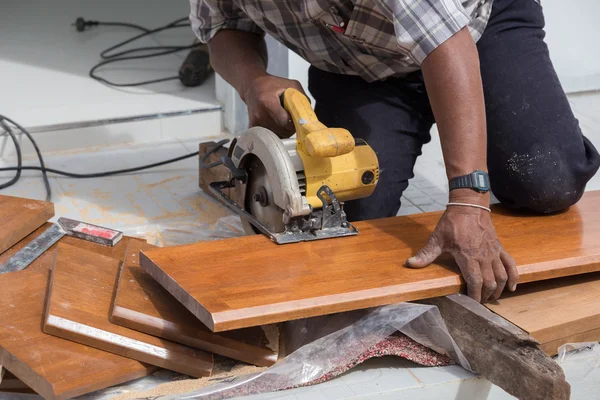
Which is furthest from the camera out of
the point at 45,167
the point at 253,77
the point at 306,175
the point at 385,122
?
the point at 45,167

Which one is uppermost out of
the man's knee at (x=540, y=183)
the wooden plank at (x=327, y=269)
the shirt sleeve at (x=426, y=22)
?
the shirt sleeve at (x=426, y=22)

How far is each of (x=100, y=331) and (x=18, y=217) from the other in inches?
32.7

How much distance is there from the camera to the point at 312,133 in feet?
7.53

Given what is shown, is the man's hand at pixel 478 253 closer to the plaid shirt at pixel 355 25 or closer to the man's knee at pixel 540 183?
the plaid shirt at pixel 355 25

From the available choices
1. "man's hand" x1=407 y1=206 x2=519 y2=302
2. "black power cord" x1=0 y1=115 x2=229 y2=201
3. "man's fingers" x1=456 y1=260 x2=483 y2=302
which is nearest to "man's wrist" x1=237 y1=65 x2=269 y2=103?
"black power cord" x1=0 y1=115 x2=229 y2=201

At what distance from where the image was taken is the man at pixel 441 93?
2156 mm

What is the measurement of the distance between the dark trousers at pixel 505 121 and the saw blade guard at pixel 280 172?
23.4 inches

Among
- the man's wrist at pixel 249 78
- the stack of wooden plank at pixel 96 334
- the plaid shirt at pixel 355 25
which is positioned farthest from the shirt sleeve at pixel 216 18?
the stack of wooden plank at pixel 96 334

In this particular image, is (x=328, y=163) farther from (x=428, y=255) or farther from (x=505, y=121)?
(x=505, y=121)

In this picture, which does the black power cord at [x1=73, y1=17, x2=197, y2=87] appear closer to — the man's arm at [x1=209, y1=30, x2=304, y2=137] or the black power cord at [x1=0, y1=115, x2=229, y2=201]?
the black power cord at [x1=0, y1=115, x2=229, y2=201]

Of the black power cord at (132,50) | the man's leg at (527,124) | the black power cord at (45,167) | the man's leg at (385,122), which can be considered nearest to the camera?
the man's leg at (527,124)

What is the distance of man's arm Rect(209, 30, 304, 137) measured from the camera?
262 cm

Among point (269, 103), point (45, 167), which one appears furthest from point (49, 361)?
point (45, 167)

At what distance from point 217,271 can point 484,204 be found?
77 centimetres
